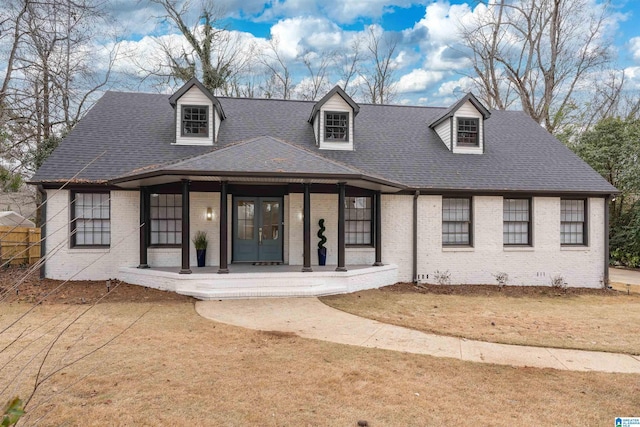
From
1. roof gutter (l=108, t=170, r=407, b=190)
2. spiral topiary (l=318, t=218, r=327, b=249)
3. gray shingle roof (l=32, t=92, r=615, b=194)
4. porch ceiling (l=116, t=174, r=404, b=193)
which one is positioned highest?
gray shingle roof (l=32, t=92, r=615, b=194)

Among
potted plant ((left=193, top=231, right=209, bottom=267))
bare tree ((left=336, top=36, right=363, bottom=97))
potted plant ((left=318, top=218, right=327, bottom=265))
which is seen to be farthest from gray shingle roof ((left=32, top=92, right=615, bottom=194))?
bare tree ((left=336, top=36, right=363, bottom=97))

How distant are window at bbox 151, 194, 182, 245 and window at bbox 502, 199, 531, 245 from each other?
36.5 feet

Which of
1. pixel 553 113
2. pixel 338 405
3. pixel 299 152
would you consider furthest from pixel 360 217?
pixel 553 113

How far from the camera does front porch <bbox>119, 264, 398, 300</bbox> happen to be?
9773 millimetres

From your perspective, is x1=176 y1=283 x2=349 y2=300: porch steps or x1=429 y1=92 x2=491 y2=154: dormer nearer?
Result: x1=176 y1=283 x2=349 y2=300: porch steps

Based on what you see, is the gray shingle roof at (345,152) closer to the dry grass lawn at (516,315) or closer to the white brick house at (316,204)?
the white brick house at (316,204)

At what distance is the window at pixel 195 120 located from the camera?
510 inches

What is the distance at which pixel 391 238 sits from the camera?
12.4 meters

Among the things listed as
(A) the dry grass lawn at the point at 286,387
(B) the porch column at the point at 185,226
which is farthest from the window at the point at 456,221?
(B) the porch column at the point at 185,226

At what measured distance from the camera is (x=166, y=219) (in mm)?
11922

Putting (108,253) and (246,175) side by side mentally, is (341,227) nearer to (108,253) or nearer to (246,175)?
(246,175)

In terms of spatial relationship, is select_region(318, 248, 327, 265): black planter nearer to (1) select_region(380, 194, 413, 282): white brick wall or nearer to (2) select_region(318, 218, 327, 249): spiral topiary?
(2) select_region(318, 218, 327, 249): spiral topiary

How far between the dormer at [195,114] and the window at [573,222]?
41.9ft

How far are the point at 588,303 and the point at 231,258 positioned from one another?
Answer: 10.7 metres
